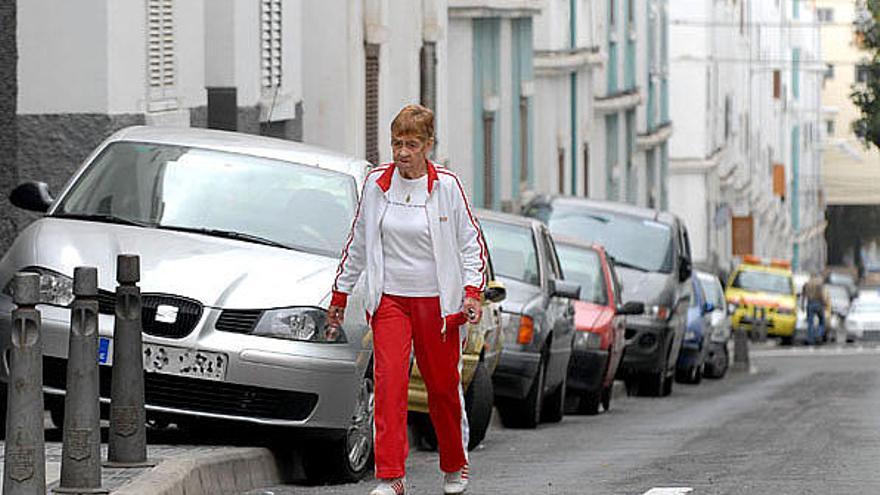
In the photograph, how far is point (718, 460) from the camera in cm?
1292

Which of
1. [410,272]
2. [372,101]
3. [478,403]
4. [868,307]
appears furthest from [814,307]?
[410,272]

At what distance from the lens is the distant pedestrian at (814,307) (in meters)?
55.8

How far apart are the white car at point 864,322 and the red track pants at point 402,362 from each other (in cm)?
5445

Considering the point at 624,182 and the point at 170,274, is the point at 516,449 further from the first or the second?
the point at 624,182

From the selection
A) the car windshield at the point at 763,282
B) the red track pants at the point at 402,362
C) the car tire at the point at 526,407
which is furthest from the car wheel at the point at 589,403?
the car windshield at the point at 763,282

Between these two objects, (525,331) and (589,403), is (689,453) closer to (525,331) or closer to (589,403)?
(525,331)

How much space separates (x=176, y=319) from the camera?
1100cm

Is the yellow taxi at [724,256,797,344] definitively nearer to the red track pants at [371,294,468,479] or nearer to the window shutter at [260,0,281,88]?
the window shutter at [260,0,281,88]

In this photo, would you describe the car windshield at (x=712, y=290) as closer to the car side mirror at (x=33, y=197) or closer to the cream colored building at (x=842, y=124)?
the car side mirror at (x=33, y=197)

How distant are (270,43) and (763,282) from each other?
36536 mm

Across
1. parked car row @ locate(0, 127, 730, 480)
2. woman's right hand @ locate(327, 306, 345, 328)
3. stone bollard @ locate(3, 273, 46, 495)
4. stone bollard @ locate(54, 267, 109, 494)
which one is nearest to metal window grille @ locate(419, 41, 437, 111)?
parked car row @ locate(0, 127, 730, 480)

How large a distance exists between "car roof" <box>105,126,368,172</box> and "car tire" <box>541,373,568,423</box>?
6.59 m

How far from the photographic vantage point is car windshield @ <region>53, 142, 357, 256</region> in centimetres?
1216

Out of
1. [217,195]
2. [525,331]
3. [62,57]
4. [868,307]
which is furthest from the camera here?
[868,307]
